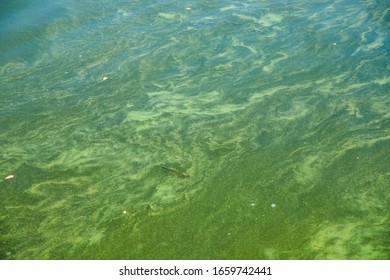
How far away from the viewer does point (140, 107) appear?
134 inches

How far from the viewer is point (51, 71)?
4105 millimetres

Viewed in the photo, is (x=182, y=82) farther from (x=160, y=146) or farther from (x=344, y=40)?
(x=344, y=40)

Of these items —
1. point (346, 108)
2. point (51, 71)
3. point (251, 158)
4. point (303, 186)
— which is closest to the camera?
point (303, 186)

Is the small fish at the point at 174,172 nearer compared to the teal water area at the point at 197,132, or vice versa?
the teal water area at the point at 197,132

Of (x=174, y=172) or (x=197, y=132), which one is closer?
(x=174, y=172)

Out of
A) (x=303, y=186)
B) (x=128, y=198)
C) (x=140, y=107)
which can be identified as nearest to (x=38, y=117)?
(x=140, y=107)

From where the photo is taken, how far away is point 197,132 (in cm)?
306

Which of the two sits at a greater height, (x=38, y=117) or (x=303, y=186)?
(x=38, y=117)

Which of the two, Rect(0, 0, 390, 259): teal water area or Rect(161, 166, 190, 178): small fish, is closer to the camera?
Rect(0, 0, 390, 259): teal water area

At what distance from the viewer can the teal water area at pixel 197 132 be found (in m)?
2.20

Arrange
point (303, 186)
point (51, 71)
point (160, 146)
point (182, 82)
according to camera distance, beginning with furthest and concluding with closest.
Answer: point (51, 71) → point (182, 82) → point (160, 146) → point (303, 186)

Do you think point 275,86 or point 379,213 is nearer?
point 379,213

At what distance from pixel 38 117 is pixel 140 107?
0.88m

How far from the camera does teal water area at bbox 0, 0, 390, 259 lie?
7.23 feet
